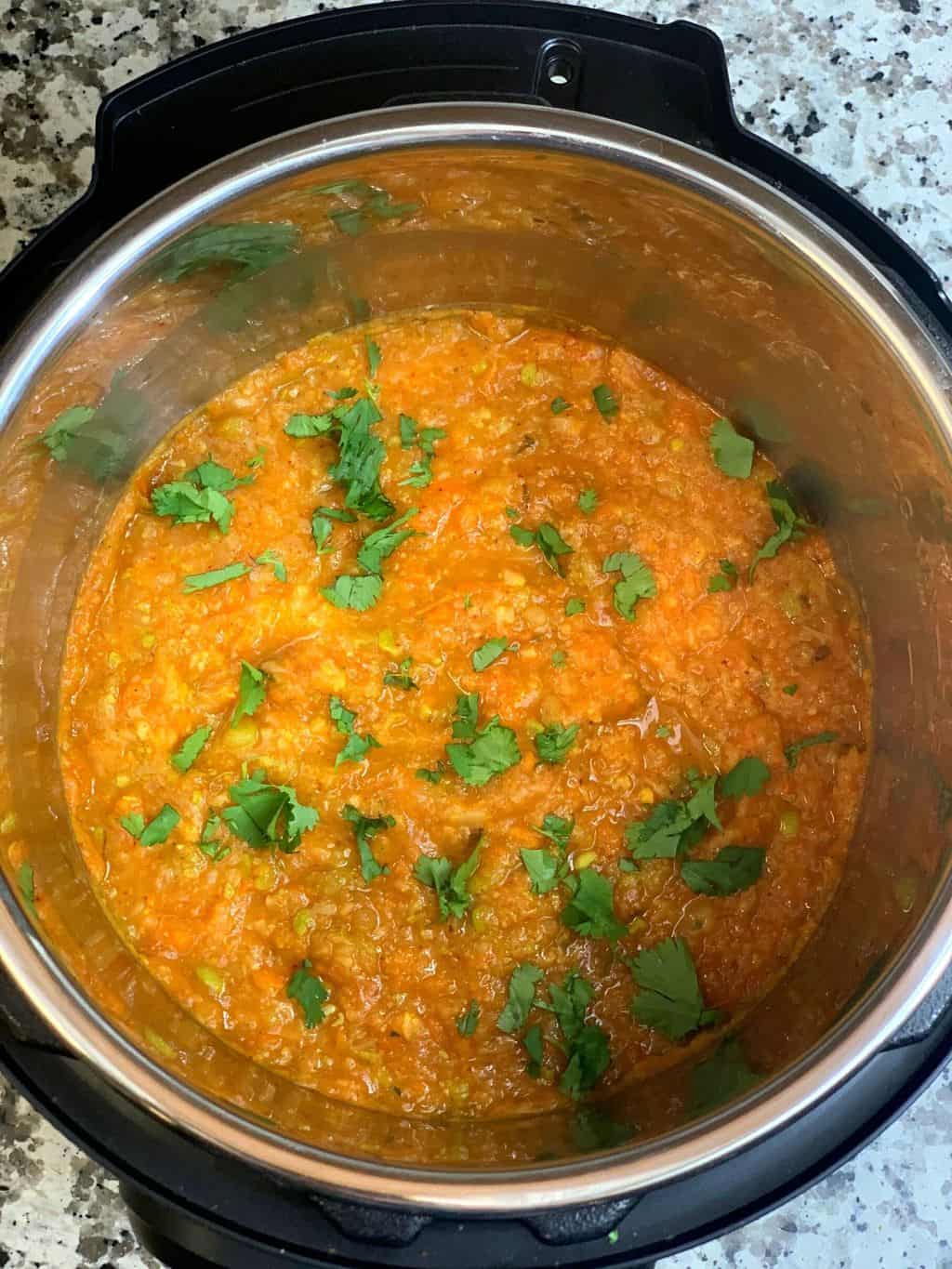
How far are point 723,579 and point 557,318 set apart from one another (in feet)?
1.64

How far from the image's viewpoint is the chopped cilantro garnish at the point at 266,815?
180 cm

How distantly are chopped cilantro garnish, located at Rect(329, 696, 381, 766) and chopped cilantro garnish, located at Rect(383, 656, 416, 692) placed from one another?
8 centimetres

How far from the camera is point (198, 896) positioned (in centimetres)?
181

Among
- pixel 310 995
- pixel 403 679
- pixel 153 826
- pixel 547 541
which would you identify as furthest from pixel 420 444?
pixel 310 995

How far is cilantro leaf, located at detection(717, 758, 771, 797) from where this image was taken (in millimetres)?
1850

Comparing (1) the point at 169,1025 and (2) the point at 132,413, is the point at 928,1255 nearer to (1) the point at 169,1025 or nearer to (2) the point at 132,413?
(1) the point at 169,1025

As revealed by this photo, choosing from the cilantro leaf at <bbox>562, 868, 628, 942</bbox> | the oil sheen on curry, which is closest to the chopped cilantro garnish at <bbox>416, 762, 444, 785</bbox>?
the oil sheen on curry

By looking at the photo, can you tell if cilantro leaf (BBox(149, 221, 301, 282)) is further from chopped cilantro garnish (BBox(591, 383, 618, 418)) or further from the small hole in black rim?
chopped cilantro garnish (BBox(591, 383, 618, 418))

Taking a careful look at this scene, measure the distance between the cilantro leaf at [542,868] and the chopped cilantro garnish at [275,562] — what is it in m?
0.55

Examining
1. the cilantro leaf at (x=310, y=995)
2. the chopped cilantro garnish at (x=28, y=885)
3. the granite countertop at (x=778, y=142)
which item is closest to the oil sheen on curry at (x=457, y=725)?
the cilantro leaf at (x=310, y=995)

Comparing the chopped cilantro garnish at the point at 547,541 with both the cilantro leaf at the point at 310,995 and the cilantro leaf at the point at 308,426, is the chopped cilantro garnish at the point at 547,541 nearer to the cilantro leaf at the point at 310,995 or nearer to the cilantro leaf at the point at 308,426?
the cilantro leaf at the point at 308,426

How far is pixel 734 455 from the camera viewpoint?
6.33 feet

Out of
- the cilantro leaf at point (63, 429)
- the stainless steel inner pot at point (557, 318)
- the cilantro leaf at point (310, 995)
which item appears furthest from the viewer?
the cilantro leaf at point (310, 995)

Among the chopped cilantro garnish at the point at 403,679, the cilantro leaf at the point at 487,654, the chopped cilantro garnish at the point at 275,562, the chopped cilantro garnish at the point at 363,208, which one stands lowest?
the chopped cilantro garnish at the point at 403,679
